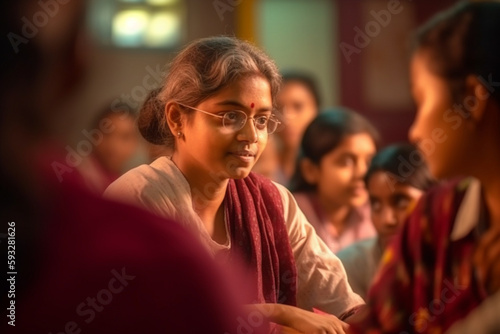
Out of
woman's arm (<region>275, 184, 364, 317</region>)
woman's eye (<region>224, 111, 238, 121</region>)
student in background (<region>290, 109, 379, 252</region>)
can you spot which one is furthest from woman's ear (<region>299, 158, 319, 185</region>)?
woman's eye (<region>224, 111, 238, 121</region>)

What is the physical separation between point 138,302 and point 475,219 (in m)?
0.44

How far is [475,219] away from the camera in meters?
1.09

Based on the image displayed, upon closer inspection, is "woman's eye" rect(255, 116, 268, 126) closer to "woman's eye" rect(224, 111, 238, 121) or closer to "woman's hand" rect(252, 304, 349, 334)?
"woman's eye" rect(224, 111, 238, 121)

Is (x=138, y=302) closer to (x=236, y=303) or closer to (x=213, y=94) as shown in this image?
(x=236, y=303)

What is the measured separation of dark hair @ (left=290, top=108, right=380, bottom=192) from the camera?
1.18 meters

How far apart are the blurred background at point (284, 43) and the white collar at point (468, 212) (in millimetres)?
117

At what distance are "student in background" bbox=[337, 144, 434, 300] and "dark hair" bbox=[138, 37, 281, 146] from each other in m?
0.21

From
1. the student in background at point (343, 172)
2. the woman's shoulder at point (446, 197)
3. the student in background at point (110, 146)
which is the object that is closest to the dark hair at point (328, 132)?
the student in background at point (343, 172)

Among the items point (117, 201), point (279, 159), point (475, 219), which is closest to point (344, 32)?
point (279, 159)

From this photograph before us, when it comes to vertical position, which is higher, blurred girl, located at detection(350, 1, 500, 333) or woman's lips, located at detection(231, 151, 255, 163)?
woman's lips, located at detection(231, 151, 255, 163)

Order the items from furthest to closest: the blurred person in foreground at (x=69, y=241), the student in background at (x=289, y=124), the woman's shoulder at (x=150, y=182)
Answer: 1. the student in background at (x=289, y=124)
2. the woman's shoulder at (x=150, y=182)
3. the blurred person in foreground at (x=69, y=241)

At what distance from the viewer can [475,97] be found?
1063 mm

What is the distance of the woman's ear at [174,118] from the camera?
40.3 inches

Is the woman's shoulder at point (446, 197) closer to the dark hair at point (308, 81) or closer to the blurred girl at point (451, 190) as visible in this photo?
the blurred girl at point (451, 190)
